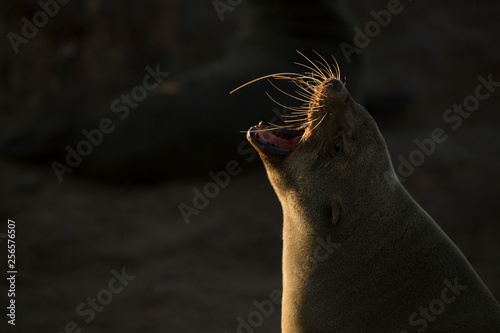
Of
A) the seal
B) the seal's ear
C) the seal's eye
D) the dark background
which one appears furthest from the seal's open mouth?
the dark background

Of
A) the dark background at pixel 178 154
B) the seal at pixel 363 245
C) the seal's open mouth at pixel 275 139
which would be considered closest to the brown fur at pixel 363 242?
the seal at pixel 363 245

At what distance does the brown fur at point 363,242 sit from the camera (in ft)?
12.1

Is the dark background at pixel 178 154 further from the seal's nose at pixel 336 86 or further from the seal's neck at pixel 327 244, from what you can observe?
the seal's nose at pixel 336 86

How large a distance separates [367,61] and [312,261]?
17.5ft

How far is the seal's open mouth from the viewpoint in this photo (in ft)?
13.0

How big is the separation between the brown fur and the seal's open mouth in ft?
0.36

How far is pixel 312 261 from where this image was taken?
3.90m

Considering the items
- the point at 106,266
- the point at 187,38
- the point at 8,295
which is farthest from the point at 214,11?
the point at 8,295

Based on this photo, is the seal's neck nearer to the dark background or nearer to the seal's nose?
the seal's nose

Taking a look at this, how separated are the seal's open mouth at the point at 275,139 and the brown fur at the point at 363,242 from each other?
0.11 meters

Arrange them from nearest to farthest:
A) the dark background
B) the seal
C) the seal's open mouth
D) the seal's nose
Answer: the seal
the seal's nose
the seal's open mouth
the dark background

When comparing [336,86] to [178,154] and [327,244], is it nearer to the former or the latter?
[327,244]

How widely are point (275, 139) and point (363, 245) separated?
2.99ft

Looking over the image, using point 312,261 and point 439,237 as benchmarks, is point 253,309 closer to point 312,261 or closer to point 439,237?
point 312,261
